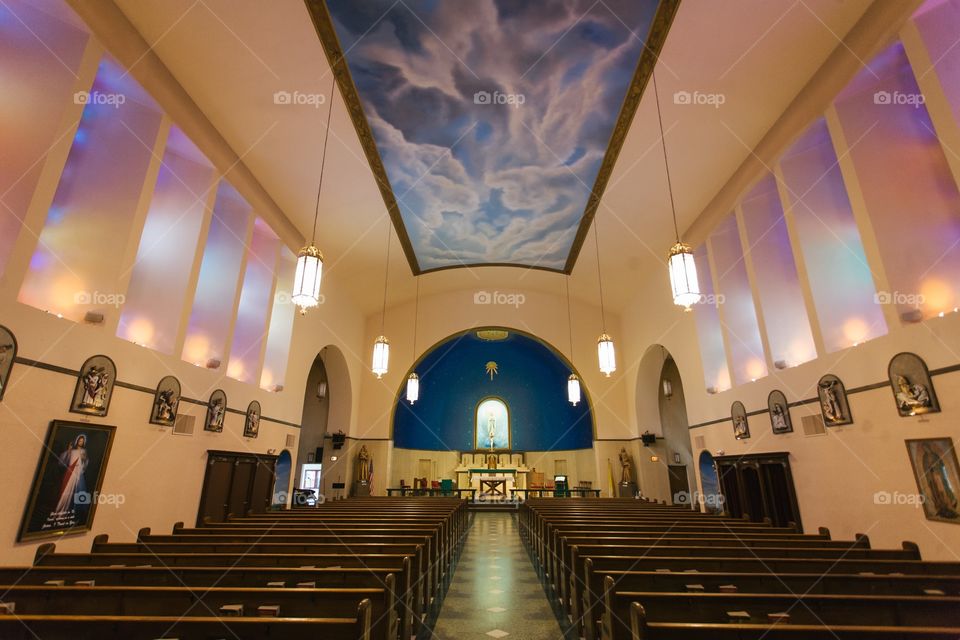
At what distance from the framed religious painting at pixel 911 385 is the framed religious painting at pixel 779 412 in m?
2.04

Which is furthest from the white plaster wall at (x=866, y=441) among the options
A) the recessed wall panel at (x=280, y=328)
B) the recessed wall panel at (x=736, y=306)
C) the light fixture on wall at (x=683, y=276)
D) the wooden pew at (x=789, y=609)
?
the recessed wall panel at (x=280, y=328)

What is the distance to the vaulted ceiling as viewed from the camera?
18.3ft

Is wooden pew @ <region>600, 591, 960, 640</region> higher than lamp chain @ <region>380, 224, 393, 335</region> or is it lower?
lower

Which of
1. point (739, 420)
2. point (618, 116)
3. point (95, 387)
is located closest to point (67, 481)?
point (95, 387)

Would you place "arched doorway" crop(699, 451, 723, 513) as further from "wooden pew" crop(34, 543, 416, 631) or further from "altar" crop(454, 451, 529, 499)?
"wooden pew" crop(34, 543, 416, 631)

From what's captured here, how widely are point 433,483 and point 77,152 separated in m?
13.5

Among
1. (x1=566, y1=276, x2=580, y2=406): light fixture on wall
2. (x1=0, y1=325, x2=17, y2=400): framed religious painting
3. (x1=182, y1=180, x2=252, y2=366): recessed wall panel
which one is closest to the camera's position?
(x1=0, y1=325, x2=17, y2=400): framed religious painting

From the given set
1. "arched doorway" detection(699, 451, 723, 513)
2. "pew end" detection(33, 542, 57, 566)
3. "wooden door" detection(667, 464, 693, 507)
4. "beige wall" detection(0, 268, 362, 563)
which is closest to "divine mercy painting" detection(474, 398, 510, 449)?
"wooden door" detection(667, 464, 693, 507)

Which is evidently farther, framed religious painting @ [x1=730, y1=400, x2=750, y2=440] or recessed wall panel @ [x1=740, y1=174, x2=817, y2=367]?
framed religious painting @ [x1=730, y1=400, x2=750, y2=440]

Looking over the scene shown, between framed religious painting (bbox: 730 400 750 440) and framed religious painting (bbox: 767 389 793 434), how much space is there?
0.74m

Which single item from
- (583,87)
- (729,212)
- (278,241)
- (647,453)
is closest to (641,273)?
(729,212)

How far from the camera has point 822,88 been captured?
593 cm

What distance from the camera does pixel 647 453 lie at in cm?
1338

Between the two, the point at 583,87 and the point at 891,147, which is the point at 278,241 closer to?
the point at 583,87
